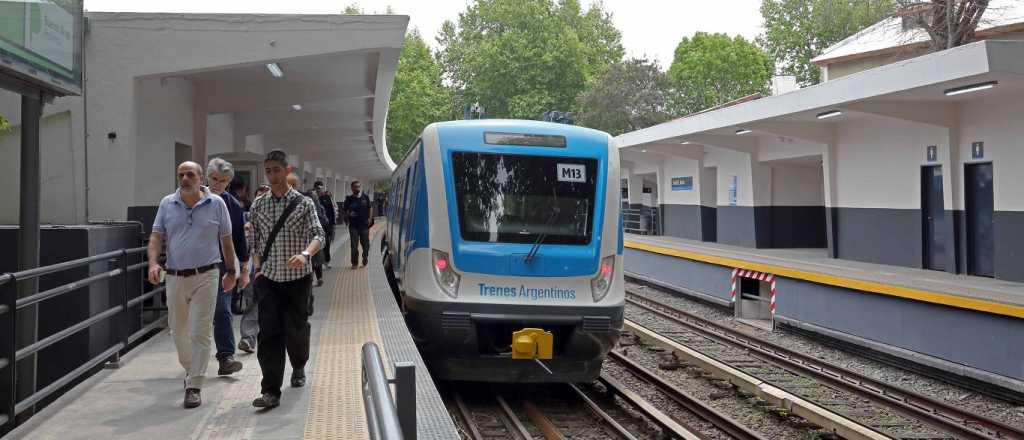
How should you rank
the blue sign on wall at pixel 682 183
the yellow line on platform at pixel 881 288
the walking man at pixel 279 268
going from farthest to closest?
1. the blue sign on wall at pixel 682 183
2. the yellow line on platform at pixel 881 288
3. the walking man at pixel 279 268

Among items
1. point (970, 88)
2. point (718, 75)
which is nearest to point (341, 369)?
point (970, 88)

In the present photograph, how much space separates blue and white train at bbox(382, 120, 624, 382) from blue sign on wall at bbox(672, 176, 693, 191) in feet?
63.0

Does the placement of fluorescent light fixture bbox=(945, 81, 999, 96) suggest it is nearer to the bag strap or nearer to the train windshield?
the train windshield

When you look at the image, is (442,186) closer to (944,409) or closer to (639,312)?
(944,409)

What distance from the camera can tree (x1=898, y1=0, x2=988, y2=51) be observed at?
24.7 m

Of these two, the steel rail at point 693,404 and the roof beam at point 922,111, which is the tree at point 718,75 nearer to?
the roof beam at point 922,111

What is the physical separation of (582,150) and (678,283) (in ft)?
35.8

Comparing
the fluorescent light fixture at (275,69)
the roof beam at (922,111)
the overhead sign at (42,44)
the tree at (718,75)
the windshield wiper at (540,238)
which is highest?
the tree at (718,75)

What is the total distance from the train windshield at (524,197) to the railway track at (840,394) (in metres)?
2.71

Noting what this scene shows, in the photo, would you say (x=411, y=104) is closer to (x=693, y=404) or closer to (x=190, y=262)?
(x=693, y=404)

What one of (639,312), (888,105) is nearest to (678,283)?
(639,312)

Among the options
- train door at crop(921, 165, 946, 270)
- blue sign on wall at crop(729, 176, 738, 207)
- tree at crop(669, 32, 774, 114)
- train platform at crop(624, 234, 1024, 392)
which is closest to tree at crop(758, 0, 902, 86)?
tree at crop(669, 32, 774, 114)

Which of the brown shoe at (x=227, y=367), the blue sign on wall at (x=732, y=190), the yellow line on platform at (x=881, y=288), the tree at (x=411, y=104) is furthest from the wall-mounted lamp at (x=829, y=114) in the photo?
the tree at (x=411, y=104)

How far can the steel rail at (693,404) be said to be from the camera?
7.26m
